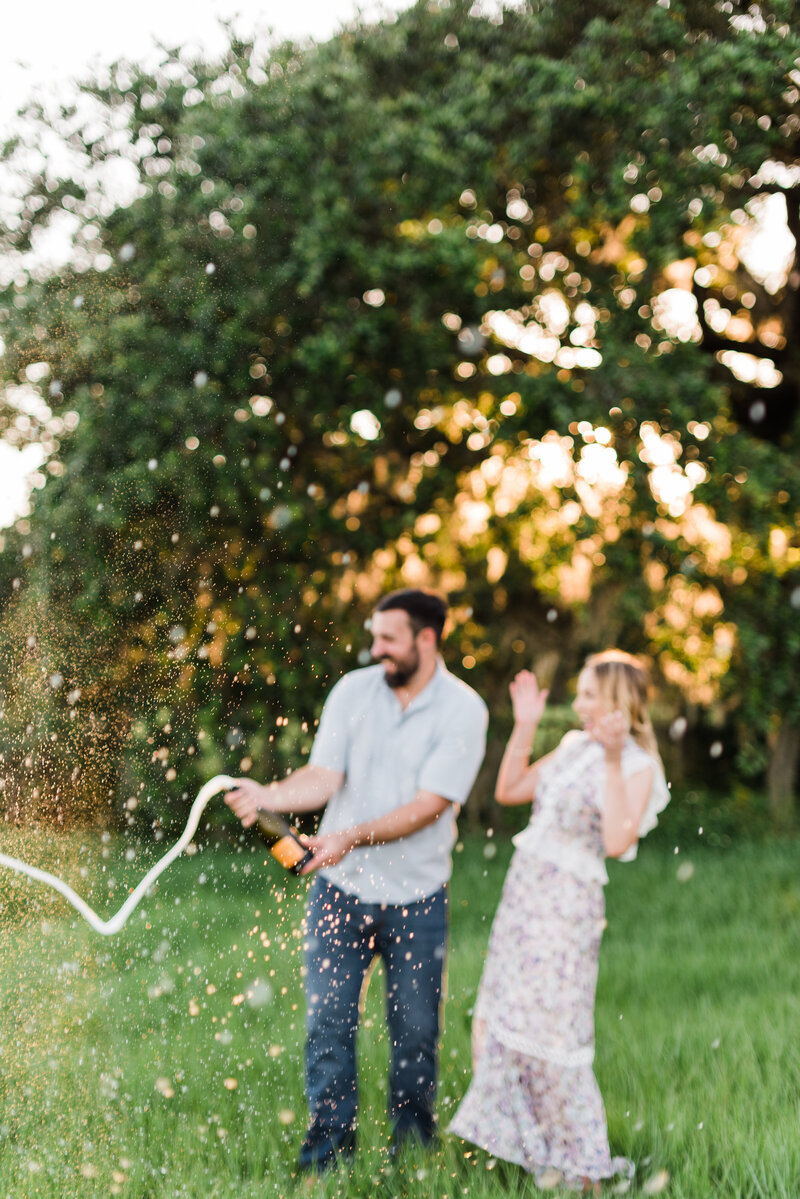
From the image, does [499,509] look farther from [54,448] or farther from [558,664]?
[54,448]

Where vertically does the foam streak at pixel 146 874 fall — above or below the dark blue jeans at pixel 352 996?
above

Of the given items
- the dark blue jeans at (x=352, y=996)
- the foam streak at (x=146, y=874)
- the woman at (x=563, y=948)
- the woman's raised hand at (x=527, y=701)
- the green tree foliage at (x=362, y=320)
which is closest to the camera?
the foam streak at (x=146, y=874)

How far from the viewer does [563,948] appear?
A: 11.3 ft

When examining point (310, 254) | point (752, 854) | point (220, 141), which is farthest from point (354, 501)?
point (752, 854)

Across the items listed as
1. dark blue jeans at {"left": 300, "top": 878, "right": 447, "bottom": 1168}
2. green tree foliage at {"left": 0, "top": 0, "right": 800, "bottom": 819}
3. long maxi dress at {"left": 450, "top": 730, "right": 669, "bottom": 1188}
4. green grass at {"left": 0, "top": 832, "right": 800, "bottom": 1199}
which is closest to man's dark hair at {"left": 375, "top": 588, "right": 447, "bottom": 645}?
long maxi dress at {"left": 450, "top": 730, "right": 669, "bottom": 1188}

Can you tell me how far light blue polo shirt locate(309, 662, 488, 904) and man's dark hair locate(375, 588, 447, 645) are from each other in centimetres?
22

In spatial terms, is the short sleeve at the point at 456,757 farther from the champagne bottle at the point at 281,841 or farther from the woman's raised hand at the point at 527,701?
the champagne bottle at the point at 281,841

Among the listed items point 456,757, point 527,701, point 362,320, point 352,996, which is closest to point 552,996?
point 352,996

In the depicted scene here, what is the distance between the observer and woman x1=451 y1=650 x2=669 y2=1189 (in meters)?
3.34

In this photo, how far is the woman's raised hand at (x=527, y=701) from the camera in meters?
3.66

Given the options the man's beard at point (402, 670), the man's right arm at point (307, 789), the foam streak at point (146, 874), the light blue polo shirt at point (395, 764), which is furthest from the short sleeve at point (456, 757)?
the foam streak at point (146, 874)

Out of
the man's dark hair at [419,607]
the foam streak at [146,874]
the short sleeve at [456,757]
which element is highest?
the man's dark hair at [419,607]

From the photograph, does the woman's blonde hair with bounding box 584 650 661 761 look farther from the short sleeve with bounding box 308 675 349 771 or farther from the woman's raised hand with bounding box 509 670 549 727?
the short sleeve with bounding box 308 675 349 771

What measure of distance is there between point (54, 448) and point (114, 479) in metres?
0.82
